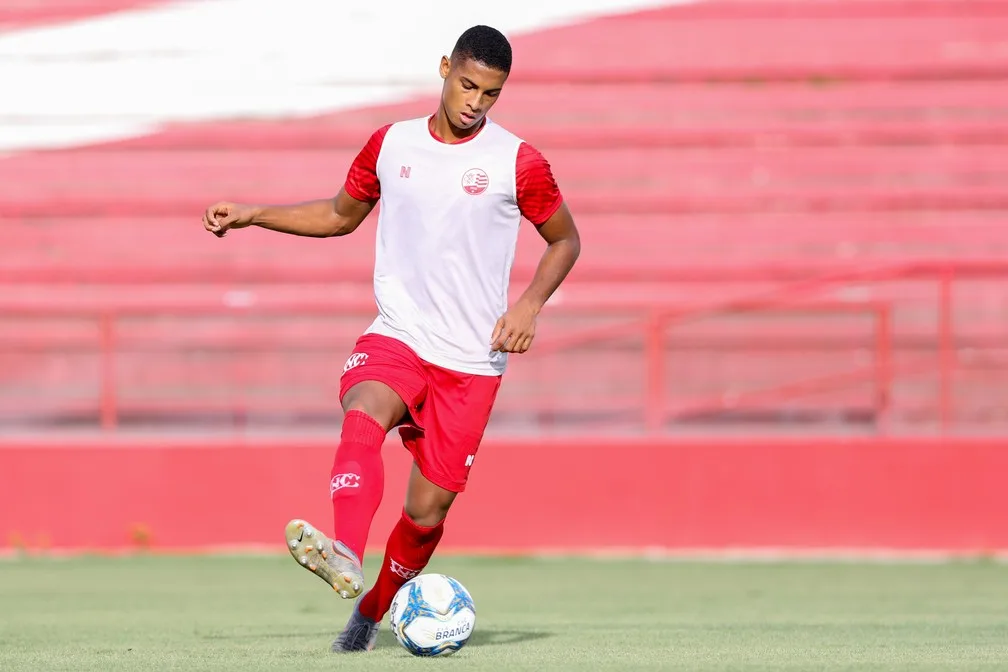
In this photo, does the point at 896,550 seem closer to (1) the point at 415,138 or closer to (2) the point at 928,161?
(2) the point at 928,161

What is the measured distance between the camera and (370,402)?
13.6 ft

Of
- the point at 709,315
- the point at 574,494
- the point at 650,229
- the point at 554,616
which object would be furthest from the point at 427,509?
the point at 650,229

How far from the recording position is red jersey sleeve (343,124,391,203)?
444 cm

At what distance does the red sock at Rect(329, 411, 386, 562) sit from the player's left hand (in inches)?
15.5

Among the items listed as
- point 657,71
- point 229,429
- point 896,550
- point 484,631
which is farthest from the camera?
point 657,71

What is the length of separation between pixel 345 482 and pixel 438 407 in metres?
0.41

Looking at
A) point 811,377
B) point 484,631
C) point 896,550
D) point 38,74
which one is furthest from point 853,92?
point 484,631

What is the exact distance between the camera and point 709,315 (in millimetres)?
9430

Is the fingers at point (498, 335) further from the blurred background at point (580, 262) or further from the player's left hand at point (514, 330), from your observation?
the blurred background at point (580, 262)

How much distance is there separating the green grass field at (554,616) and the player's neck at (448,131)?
1394mm

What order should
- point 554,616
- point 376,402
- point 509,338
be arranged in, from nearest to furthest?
point 376,402 < point 509,338 < point 554,616

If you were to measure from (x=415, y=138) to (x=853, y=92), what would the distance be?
20.8 ft

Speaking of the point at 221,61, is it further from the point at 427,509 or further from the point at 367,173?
the point at 427,509

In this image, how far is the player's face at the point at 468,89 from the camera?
4.18 m
